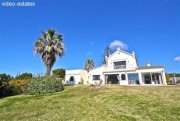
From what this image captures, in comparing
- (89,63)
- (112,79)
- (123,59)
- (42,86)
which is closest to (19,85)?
(42,86)

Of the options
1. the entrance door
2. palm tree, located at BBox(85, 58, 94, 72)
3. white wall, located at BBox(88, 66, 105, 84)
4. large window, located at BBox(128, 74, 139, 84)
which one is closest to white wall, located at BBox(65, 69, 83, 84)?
white wall, located at BBox(88, 66, 105, 84)

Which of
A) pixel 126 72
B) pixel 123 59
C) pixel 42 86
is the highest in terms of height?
pixel 123 59

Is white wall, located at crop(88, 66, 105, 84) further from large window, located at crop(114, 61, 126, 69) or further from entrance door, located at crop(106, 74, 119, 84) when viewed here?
large window, located at crop(114, 61, 126, 69)

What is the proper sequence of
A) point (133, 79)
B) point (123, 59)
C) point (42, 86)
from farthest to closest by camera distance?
1. point (123, 59)
2. point (133, 79)
3. point (42, 86)

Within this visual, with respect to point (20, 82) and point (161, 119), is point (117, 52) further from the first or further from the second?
point (161, 119)

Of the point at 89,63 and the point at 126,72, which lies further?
the point at 89,63

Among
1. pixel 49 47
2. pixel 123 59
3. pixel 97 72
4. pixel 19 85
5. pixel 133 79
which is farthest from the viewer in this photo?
pixel 97 72

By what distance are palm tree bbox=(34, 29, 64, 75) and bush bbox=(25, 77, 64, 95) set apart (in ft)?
25.4

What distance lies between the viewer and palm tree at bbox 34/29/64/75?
3262cm

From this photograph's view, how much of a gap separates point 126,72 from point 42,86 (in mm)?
21637

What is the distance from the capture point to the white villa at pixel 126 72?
37.0 metres

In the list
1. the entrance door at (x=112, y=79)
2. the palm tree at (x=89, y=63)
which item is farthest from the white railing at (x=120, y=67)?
the palm tree at (x=89, y=63)

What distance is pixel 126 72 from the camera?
3900 cm

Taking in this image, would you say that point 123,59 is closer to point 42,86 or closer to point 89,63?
point 42,86
